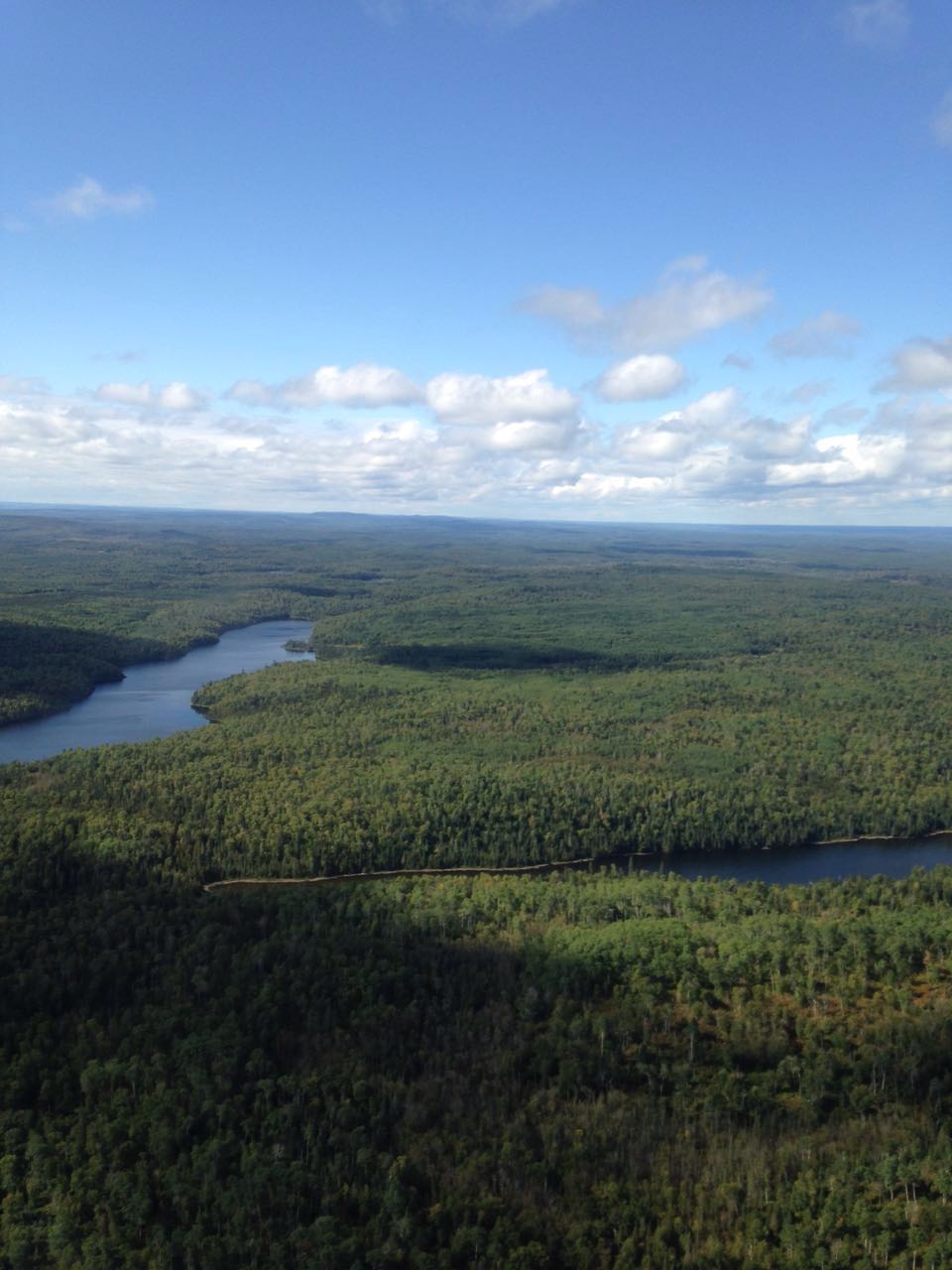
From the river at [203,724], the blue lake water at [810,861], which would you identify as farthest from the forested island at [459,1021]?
the river at [203,724]

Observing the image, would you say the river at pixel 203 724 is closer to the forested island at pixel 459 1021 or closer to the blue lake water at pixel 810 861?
the blue lake water at pixel 810 861

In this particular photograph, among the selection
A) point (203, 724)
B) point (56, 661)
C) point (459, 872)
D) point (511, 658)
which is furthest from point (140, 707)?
point (459, 872)

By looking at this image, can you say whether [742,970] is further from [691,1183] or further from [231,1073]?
[231,1073]

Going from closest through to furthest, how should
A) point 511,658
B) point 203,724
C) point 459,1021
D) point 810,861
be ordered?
point 459,1021 → point 810,861 → point 203,724 → point 511,658

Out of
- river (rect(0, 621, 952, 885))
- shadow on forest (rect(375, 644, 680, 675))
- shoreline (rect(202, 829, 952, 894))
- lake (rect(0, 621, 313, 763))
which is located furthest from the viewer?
shadow on forest (rect(375, 644, 680, 675))

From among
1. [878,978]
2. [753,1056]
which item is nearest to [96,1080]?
[753,1056]

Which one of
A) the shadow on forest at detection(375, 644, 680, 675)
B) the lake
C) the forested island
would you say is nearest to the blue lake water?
the forested island

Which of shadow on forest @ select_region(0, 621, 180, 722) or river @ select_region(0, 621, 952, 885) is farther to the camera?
shadow on forest @ select_region(0, 621, 180, 722)

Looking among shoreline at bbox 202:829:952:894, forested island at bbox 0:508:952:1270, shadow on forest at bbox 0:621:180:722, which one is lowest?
shoreline at bbox 202:829:952:894

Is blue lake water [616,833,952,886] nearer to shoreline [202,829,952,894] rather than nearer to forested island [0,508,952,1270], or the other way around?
shoreline [202,829,952,894]

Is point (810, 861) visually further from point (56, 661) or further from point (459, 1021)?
point (56, 661)
